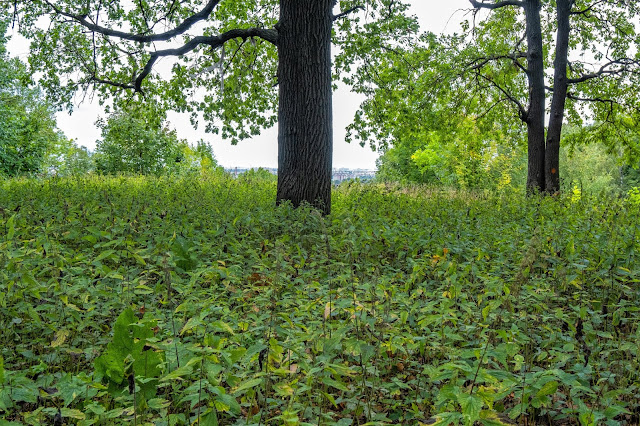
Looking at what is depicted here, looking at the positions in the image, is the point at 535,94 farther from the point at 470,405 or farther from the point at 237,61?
the point at 470,405

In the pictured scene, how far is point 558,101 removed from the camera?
14.6 meters

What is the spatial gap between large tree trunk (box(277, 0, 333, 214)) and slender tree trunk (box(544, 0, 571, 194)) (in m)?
8.77

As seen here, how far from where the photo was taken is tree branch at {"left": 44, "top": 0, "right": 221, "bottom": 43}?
9578mm

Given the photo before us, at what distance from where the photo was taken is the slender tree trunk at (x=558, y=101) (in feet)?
46.5

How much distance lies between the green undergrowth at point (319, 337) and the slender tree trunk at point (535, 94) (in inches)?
358

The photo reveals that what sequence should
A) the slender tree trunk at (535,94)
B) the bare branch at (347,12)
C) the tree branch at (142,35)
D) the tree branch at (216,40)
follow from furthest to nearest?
the slender tree trunk at (535,94), the bare branch at (347,12), the tree branch at (142,35), the tree branch at (216,40)

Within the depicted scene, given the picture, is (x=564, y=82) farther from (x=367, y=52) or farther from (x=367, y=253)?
(x=367, y=253)

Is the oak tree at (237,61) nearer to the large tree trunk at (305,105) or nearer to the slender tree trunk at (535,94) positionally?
the large tree trunk at (305,105)

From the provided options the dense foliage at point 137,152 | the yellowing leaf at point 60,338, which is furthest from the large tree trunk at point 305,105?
the dense foliage at point 137,152

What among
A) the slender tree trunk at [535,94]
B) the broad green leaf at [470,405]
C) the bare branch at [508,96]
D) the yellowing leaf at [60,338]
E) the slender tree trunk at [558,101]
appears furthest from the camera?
the bare branch at [508,96]

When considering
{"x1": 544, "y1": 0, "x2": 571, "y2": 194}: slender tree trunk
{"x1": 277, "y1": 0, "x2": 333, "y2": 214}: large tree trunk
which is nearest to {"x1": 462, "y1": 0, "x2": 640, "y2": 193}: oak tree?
{"x1": 544, "y1": 0, "x2": 571, "y2": 194}: slender tree trunk

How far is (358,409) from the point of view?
2.48 m

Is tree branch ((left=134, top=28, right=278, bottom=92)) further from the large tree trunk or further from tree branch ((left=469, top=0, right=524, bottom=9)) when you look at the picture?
tree branch ((left=469, top=0, right=524, bottom=9))

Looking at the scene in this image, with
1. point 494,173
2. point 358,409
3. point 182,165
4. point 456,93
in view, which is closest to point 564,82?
point 456,93
